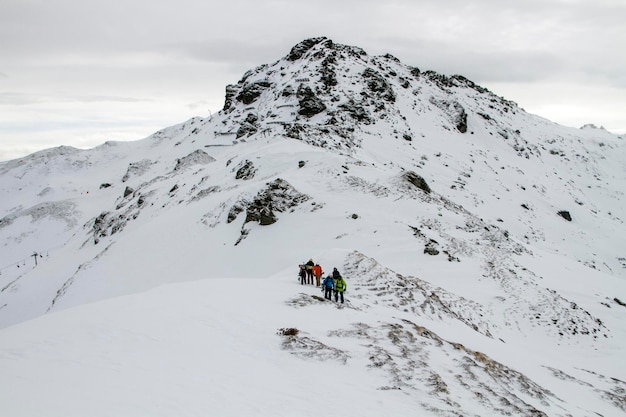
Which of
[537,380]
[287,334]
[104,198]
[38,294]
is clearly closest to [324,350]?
[287,334]

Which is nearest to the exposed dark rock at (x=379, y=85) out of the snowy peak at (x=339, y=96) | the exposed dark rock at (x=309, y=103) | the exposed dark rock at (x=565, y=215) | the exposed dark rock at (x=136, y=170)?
the snowy peak at (x=339, y=96)

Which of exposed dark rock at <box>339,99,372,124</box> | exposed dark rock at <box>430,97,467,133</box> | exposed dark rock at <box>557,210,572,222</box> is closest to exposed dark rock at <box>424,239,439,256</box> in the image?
exposed dark rock at <box>557,210,572,222</box>

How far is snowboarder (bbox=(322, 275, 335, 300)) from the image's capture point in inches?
682

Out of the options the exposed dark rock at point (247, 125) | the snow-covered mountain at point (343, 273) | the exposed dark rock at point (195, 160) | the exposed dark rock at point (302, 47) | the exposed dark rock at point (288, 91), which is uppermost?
the exposed dark rock at point (302, 47)

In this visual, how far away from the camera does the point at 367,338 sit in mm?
13844

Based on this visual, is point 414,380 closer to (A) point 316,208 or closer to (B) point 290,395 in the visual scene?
(B) point 290,395

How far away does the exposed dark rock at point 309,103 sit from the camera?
2532 inches

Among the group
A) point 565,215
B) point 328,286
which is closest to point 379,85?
point 565,215

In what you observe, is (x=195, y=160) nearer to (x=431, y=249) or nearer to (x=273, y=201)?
(x=273, y=201)

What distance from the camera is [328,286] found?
17422 mm

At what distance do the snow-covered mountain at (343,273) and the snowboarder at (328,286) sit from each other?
23.4 inches

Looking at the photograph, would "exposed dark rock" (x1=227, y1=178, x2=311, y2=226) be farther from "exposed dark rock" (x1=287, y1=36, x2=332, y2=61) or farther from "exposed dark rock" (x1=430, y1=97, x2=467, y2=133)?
"exposed dark rock" (x1=287, y1=36, x2=332, y2=61)

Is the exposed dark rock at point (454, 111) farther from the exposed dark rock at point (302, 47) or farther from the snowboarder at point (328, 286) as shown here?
the snowboarder at point (328, 286)

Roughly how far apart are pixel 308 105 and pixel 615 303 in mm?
49985
